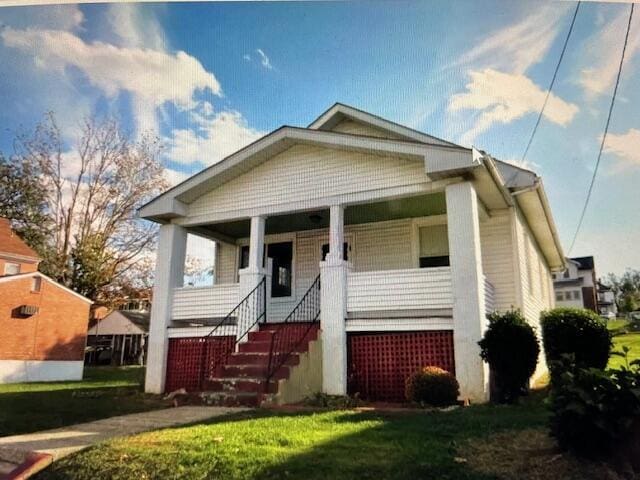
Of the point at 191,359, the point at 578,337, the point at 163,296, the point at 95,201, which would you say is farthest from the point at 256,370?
the point at 95,201

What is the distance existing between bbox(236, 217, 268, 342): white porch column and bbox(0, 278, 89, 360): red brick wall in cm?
1070

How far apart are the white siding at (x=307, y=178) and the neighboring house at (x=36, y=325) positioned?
9.74 meters

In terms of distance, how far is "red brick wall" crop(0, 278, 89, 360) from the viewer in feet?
49.8

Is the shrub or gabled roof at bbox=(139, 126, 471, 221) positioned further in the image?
gabled roof at bbox=(139, 126, 471, 221)

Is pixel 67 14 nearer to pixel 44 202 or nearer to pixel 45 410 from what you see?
pixel 45 410

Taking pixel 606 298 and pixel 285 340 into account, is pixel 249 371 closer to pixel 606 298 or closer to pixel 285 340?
pixel 285 340

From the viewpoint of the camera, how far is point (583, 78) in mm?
5543

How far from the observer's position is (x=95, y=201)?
1794 cm

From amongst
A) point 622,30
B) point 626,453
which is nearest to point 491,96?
point 622,30

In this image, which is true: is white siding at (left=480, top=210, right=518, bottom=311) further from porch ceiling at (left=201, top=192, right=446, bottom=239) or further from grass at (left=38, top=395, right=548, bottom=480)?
grass at (left=38, top=395, right=548, bottom=480)

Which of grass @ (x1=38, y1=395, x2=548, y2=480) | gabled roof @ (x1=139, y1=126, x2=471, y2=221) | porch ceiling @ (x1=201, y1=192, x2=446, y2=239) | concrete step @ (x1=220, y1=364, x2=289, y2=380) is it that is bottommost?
grass @ (x1=38, y1=395, x2=548, y2=480)

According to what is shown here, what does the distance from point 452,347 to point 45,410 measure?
560 cm

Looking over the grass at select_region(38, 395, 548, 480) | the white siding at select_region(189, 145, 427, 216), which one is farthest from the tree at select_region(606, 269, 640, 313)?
the grass at select_region(38, 395, 548, 480)

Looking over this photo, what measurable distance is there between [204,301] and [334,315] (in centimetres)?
266
